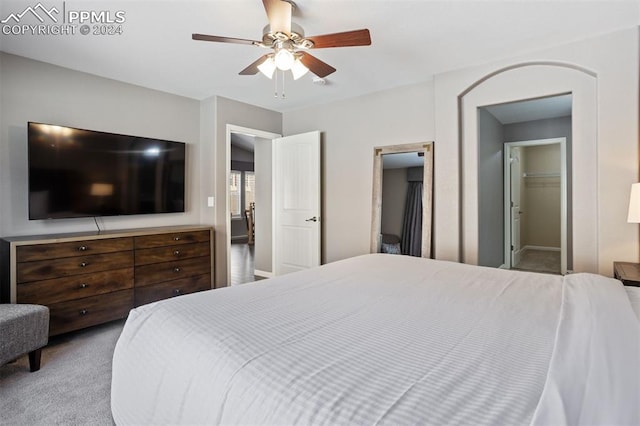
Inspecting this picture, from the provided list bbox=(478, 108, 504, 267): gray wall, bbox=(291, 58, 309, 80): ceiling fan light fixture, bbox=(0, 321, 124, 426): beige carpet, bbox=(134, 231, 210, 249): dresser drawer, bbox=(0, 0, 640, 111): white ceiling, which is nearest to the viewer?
bbox=(0, 321, 124, 426): beige carpet

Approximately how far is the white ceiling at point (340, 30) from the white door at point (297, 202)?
104 cm

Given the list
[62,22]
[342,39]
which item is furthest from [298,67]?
[62,22]

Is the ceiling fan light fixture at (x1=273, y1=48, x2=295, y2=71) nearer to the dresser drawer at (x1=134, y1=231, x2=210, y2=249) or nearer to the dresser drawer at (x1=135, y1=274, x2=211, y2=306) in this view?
the dresser drawer at (x1=134, y1=231, x2=210, y2=249)

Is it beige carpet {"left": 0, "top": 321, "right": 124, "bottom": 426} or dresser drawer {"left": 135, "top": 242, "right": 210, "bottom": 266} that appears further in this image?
dresser drawer {"left": 135, "top": 242, "right": 210, "bottom": 266}

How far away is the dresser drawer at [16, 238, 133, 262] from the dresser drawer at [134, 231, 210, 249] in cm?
10

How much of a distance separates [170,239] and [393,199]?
2466mm

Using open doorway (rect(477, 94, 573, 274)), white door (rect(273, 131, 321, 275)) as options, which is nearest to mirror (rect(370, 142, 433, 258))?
open doorway (rect(477, 94, 573, 274))

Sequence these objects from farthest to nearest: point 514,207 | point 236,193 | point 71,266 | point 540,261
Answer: point 236,193 < point 540,261 < point 514,207 < point 71,266

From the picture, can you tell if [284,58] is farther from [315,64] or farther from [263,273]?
[263,273]

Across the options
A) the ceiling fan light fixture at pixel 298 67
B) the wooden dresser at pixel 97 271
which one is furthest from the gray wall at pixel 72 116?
the ceiling fan light fixture at pixel 298 67

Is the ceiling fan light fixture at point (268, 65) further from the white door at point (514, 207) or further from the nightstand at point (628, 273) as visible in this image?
the white door at point (514, 207)

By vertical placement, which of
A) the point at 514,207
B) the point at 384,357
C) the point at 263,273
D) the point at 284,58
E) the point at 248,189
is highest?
the point at 284,58

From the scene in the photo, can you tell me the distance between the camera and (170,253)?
132 inches

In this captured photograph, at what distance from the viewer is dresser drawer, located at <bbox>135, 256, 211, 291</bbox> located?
3141mm
